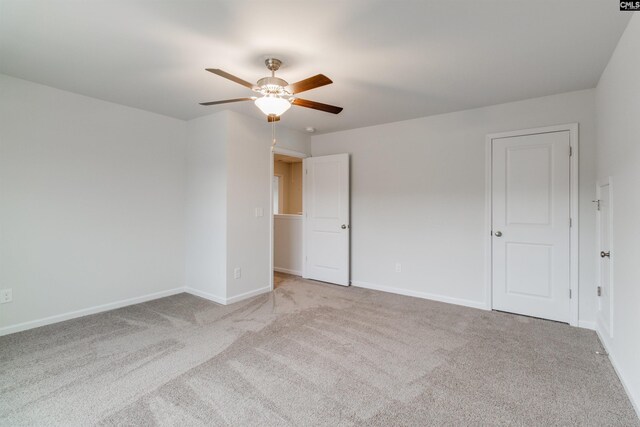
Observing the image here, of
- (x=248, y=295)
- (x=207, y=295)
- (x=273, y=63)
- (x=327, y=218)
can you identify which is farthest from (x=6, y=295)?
(x=327, y=218)

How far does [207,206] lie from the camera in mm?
3957

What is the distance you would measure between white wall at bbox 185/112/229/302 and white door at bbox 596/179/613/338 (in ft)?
12.0

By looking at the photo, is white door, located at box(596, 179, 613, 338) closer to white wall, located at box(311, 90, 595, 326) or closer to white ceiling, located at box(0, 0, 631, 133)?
white wall, located at box(311, 90, 595, 326)

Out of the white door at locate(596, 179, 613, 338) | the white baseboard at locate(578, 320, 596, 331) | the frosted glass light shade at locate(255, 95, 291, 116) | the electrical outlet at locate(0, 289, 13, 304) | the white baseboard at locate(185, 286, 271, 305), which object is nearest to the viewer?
the frosted glass light shade at locate(255, 95, 291, 116)

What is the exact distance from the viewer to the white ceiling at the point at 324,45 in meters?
1.82

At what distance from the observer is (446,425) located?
5.61ft

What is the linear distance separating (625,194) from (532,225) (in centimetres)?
133

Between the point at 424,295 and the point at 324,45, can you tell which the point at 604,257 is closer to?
the point at 424,295

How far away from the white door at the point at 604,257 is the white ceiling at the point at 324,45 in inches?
41.1

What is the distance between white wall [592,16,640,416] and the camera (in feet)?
5.98

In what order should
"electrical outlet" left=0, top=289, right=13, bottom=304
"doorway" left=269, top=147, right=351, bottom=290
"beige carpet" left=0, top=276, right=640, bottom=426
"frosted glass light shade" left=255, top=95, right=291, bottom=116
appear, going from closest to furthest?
"beige carpet" left=0, top=276, right=640, bottom=426 → "frosted glass light shade" left=255, top=95, right=291, bottom=116 → "electrical outlet" left=0, top=289, right=13, bottom=304 → "doorway" left=269, top=147, right=351, bottom=290

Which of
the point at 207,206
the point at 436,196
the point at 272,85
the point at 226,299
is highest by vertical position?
the point at 272,85

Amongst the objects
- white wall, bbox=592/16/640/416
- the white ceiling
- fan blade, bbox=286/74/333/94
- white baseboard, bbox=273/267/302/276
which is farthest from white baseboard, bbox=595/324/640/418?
white baseboard, bbox=273/267/302/276

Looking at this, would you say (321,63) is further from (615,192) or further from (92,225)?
(92,225)
